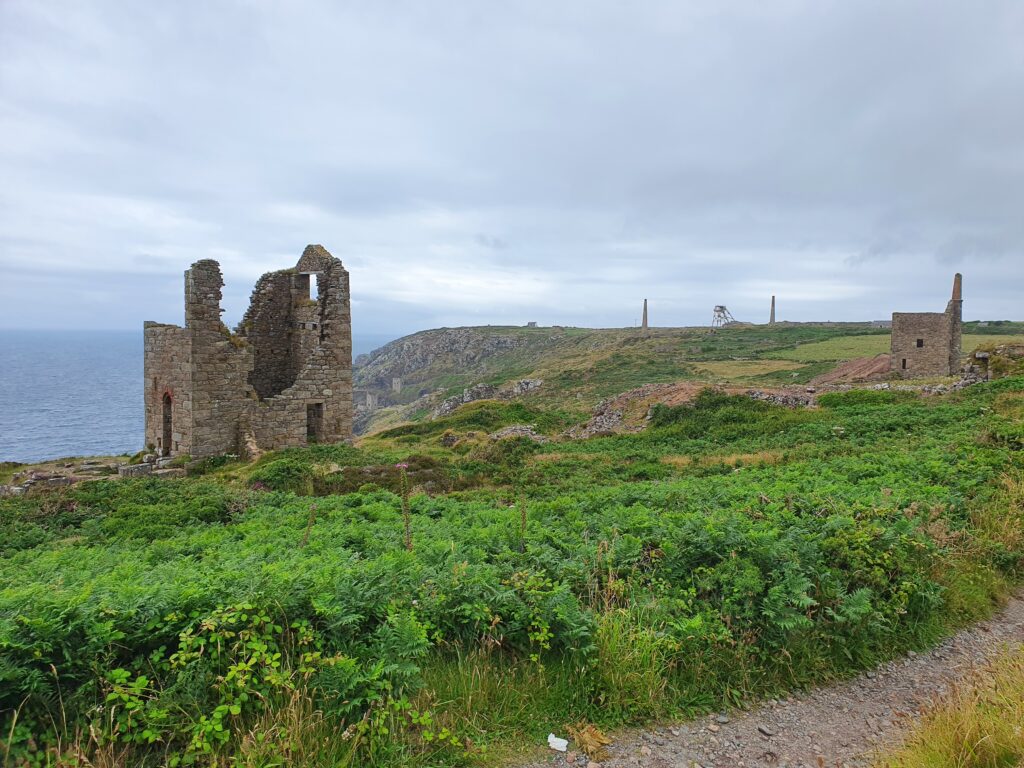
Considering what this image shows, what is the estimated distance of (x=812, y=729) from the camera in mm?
4559

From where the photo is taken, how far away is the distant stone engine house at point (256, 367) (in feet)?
64.5

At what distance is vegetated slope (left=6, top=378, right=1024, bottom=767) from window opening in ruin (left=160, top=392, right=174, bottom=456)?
433 inches

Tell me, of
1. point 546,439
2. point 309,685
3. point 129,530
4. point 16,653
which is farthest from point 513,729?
point 546,439

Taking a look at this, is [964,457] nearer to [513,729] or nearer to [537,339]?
[513,729]

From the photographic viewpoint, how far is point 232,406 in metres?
20.4

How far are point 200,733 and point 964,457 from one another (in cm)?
1265

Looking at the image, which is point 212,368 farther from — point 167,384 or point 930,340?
point 930,340

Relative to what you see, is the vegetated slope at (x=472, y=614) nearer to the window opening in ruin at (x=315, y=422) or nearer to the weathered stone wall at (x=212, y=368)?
the weathered stone wall at (x=212, y=368)

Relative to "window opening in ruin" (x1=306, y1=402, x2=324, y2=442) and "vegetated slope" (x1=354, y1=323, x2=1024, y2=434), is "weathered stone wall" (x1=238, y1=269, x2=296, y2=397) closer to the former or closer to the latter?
"window opening in ruin" (x1=306, y1=402, x2=324, y2=442)

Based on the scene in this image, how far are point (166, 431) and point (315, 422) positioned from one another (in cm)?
510

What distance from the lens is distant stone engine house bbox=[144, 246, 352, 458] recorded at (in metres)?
19.7

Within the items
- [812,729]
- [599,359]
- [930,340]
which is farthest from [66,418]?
[812,729]

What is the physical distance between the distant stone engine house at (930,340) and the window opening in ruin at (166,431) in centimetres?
4036

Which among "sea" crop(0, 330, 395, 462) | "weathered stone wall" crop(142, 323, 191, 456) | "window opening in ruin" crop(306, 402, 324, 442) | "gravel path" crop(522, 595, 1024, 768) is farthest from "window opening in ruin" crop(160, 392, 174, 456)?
"gravel path" crop(522, 595, 1024, 768)
